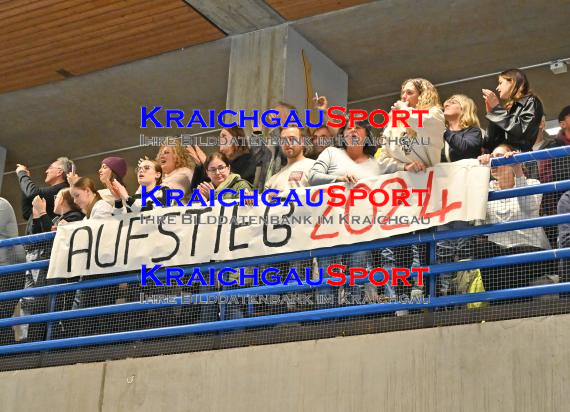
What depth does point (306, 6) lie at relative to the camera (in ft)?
36.6

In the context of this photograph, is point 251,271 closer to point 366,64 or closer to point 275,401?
point 275,401

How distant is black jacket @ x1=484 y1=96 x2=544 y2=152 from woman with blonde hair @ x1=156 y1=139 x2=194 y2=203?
2.56 m

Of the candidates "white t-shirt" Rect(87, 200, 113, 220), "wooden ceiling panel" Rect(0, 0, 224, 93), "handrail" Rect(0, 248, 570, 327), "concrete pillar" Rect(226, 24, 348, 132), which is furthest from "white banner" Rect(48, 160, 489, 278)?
"wooden ceiling panel" Rect(0, 0, 224, 93)

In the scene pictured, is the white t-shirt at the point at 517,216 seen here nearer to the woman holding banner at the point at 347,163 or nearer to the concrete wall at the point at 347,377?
the concrete wall at the point at 347,377

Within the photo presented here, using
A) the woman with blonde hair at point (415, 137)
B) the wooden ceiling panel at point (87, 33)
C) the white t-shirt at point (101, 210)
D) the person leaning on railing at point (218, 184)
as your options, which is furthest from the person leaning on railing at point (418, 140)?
the wooden ceiling panel at point (87, 33)

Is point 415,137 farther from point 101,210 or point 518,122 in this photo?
point 101,210

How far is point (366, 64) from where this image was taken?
12.4 m

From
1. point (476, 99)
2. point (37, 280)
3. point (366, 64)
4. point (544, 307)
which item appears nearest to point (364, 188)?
point (544, 307)

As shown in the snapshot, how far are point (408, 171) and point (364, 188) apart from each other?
0.36 metres

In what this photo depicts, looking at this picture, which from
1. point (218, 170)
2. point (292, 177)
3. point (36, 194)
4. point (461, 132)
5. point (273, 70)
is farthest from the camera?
point (273, 70)

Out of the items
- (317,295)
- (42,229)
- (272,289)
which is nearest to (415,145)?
(317,295)

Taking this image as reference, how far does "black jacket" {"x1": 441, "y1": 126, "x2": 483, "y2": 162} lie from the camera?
24.1ft

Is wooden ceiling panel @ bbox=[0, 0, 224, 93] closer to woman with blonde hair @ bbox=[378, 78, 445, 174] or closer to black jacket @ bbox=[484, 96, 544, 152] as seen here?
woman with blonde hair @ bbox=[378, 78, 445, 174]

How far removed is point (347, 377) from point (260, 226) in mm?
1434
